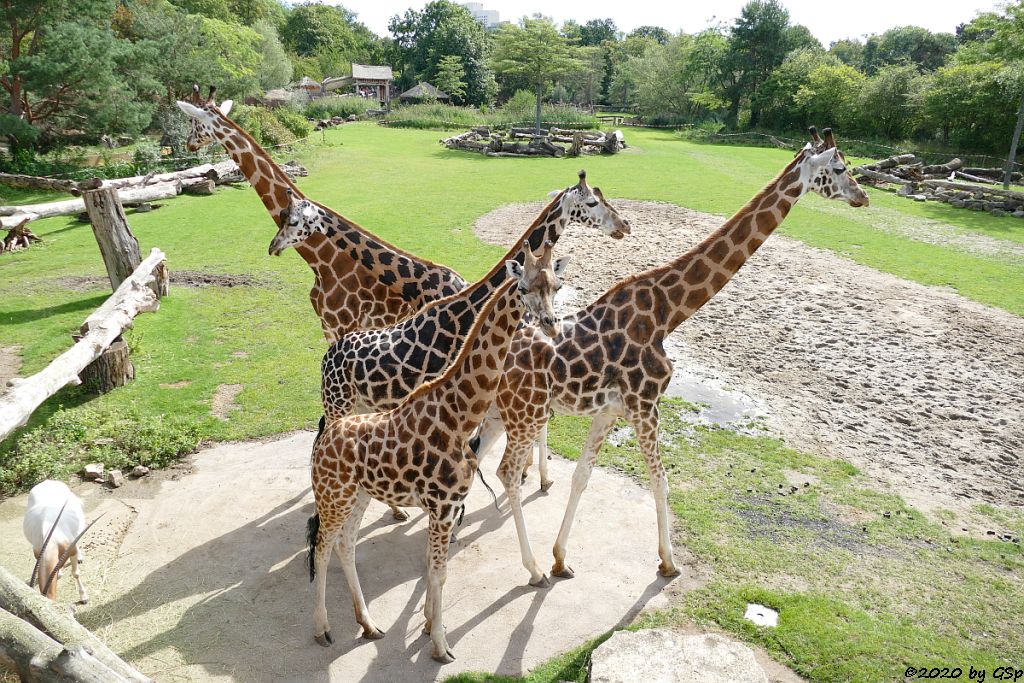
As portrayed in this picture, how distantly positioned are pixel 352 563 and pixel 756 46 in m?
54.4

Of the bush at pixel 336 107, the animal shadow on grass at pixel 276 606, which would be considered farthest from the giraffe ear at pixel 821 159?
the bush at pixel 336 107

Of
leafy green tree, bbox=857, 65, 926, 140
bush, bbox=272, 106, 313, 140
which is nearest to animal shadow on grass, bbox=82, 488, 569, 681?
bush, bbox=272, 106, 313, 140

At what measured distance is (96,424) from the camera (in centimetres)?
941

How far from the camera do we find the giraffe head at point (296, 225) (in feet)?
24.0

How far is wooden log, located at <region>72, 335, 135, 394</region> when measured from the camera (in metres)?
10.3

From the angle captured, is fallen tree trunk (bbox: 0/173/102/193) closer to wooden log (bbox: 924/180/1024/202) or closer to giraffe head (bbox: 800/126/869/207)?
giraffe head (bbox: 800/126/869/207)

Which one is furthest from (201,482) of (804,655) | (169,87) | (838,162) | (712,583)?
(169,87)

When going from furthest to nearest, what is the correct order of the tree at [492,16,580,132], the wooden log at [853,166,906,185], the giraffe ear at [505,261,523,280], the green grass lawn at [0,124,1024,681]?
the tree at [492,16,580,132], the wooden log at [853,166,906,185], the green grass lawn at [0,124,1024,681], the giraffe ear at [505,261,523,280]

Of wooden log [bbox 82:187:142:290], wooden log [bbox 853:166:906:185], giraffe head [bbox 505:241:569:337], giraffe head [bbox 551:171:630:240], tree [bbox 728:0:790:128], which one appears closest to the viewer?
giraffe head [bbox 505:241:569:337]

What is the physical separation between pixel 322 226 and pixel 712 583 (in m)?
5.62

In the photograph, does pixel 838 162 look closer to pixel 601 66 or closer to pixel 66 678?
pixel 66 678

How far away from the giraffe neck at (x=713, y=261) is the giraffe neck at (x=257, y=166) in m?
4.46

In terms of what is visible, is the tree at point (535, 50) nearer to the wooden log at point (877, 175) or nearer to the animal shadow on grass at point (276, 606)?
the wooden log at point (877, 175)

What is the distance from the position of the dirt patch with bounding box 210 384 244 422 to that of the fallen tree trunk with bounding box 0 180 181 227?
6.76 metres
